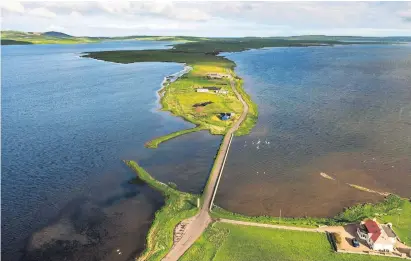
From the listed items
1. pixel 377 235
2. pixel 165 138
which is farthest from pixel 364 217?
pixel 165 138

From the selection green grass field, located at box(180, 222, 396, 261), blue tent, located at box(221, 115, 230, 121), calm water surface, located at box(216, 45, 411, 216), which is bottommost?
green grass field, located at box(180, 222, 396, 261)

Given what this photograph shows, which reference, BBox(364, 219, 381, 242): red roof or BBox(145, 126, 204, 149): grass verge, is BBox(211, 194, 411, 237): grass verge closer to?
BBox(364, 219, 381, 242): red roof

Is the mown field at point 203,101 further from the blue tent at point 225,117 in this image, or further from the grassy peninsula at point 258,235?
the grassy peninsula at point 258,235

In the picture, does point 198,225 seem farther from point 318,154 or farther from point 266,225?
point 318,154

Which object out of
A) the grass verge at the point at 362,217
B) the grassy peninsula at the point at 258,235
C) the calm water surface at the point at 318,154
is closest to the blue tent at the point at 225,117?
the calm water surface at the point at 318,154

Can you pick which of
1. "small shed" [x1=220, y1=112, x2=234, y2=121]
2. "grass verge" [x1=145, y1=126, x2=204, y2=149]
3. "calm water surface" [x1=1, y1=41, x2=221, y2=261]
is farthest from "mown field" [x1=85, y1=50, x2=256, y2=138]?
"calm water surface" [x1=1, y1=41, x2=221, y2=261]

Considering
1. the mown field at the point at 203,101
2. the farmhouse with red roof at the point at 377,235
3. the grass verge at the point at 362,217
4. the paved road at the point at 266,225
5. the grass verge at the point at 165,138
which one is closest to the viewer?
the farmhouse with red roof at the point at 377,235
